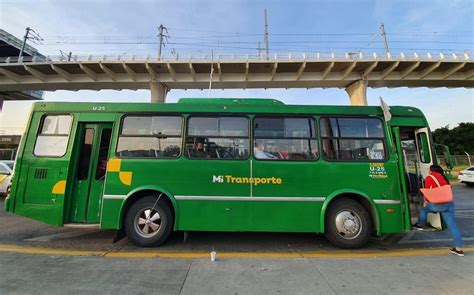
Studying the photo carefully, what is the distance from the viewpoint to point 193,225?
16.6ft

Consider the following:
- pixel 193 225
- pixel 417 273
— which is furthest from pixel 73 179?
pixel 417 273

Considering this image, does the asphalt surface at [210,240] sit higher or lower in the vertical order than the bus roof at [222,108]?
lower

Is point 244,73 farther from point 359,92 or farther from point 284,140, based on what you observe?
point 284,140

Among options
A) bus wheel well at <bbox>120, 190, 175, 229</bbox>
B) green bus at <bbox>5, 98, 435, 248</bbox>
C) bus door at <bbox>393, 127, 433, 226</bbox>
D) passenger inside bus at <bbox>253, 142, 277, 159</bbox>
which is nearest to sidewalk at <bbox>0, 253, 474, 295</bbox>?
green bus at <bbox>5, 98, 435, 248</bbox>

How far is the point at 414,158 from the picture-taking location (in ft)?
19.2

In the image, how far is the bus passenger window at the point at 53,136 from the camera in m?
5.38

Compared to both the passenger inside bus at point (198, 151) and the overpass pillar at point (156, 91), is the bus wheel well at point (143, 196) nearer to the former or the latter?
the passenger inside bus at point (198, 151)

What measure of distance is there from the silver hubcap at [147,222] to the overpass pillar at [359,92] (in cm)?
2892

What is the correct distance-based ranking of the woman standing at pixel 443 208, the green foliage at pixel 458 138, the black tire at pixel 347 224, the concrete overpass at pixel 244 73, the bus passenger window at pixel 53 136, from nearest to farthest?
1. the woman standing at pixel 443 208
2. the black tire at pixel 347 224
3. the bus passenger window at pixel 53 136
4. the concrete overpass at pixel 244 73
5. the green foliage at pixel 458 138

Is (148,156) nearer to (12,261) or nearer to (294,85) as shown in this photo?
(12,261)

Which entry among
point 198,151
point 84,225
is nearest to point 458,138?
point 198,151

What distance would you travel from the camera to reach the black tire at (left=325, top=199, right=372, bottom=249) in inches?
198

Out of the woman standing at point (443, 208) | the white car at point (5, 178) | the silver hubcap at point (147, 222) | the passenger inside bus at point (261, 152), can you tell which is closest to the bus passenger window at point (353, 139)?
the woman standing at point (443, 208)

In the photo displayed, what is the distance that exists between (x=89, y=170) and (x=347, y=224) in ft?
18.1
